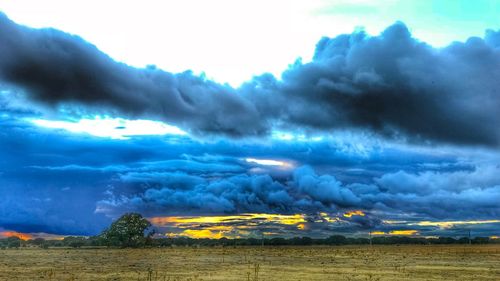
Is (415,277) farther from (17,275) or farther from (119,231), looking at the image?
(119,231)

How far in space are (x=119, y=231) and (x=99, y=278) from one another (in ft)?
298

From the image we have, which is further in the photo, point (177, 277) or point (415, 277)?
point (415, 277)

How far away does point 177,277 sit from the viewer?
4631cm

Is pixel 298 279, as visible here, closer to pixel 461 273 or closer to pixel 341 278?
pixel 341 278

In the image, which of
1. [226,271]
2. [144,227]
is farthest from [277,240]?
[226,271]

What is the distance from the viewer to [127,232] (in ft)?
443

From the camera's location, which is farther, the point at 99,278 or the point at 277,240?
the point at 277,240

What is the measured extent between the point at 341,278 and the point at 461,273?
15.4 meters

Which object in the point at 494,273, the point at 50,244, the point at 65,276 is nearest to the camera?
the point at 65,276

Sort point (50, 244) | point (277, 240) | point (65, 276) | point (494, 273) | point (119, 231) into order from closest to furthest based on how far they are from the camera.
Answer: point (65, 276) → point (494, 273) → point (119, 231) → point (50, 244) → point (277, 240)

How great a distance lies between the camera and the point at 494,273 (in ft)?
179

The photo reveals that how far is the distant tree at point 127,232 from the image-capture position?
13462cm

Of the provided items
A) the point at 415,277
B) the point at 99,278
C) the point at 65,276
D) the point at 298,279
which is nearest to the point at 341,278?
the point at 298,279

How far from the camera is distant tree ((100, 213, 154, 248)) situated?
135 m
